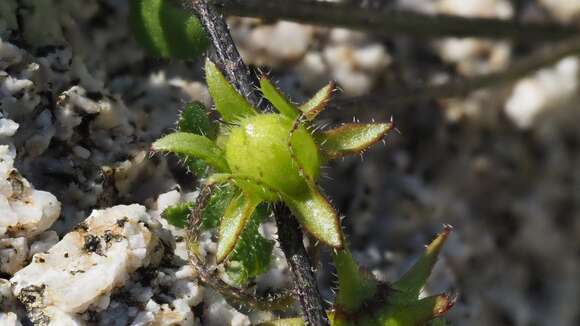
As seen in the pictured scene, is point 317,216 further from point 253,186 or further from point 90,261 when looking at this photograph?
point 90,261

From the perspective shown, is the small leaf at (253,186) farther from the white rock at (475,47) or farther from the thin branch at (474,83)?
the white rock at (475,47)

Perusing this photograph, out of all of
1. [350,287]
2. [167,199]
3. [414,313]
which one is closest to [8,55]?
[167,199]

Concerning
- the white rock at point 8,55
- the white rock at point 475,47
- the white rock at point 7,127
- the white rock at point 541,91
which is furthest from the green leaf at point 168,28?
the white rock at point 541,91

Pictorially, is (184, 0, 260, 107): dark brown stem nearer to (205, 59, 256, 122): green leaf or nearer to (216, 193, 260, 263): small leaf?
(205, 59, 256, 122): green leaf

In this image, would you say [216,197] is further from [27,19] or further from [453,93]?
[453,93]

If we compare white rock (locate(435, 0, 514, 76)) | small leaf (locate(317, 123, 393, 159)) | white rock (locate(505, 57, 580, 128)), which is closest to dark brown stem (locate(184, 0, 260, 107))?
small leaf (locate(317, 123, 393, 159))

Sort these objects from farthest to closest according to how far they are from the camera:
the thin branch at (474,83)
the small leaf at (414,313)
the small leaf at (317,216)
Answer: the thin branch at (474,83)
the small leaf at (414,313)
the small leaf at (317,216)

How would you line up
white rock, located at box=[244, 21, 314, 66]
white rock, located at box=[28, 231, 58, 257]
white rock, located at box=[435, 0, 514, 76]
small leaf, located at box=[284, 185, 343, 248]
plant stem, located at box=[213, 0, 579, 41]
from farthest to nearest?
white rock, located at box=[435, 0, 514, 76] < white rock, located at box=[244, 21, 314, 66] < plant stem, located at box=[213, 0, 579, 41] < white rock, located at box=[28, 231, 58, 257] < small leaf, located at box=[284, 185, 343, 248]
